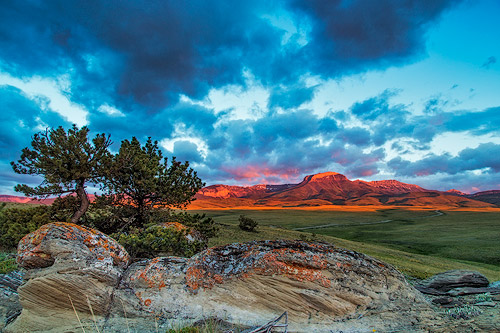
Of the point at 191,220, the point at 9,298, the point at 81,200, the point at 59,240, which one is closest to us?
the point at 59,240

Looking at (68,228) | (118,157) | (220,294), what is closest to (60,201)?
(118,157)

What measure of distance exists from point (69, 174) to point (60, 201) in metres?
3.19

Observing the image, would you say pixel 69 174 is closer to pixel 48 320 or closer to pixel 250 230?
pixel 48 320

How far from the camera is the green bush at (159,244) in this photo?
13.2 metres

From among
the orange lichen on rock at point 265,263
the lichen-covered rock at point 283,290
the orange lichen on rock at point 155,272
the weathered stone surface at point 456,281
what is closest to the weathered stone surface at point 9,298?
the lichen-covered rock at point 283,290

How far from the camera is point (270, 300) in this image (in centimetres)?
681

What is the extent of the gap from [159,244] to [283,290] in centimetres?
886

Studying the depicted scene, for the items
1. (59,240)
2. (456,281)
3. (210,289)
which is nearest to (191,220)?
(59,240)

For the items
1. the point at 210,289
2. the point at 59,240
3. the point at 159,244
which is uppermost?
the point at 59,240

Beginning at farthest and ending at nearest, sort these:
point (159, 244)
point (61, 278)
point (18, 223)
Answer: point (18, 223) → point (159, 244) → point (61, 278)

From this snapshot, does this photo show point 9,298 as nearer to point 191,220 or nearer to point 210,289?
point 210,289

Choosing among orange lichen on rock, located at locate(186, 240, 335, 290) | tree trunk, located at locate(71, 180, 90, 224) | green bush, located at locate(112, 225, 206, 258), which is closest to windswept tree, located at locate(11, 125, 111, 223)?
tree trunk, located at locate(71, 180, 90, 224)

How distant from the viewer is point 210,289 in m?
6.99

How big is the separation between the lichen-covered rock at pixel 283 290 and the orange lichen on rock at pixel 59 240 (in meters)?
0.87
